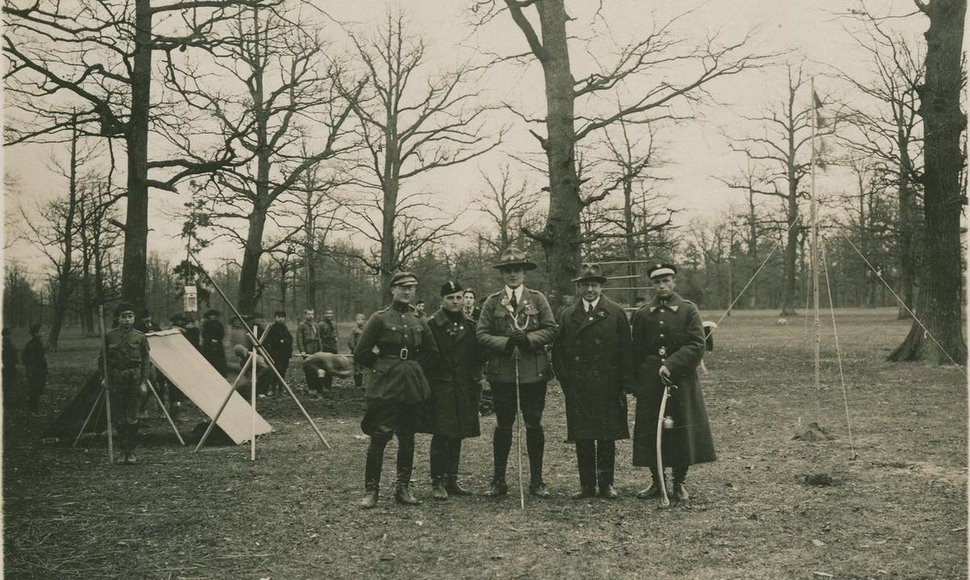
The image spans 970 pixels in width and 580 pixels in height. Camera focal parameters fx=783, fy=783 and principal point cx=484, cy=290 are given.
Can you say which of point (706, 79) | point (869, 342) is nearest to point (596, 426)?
point (706, 79)

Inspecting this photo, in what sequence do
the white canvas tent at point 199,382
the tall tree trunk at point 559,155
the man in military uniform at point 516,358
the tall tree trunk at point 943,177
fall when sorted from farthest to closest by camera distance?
the tall tree trunk at point 943,177
the tall tree trunk at point 559,155
the white canvas tent at point 199,382
the man in military uniform at point 516,358

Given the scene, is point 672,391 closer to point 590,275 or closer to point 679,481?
point 679,481

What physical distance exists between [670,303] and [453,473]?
2.65 m

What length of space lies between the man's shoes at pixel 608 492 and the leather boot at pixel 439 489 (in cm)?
146

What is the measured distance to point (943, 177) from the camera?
16.9 metres

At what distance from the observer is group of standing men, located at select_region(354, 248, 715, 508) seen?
709cm

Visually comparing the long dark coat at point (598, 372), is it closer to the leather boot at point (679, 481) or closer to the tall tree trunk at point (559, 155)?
the leather boot at point (679, 481)

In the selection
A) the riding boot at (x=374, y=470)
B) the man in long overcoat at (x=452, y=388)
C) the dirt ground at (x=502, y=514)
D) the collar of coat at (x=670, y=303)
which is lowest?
the dirt ground at (x=502, y=514)

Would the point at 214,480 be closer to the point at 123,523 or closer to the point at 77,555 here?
the point at 123,523

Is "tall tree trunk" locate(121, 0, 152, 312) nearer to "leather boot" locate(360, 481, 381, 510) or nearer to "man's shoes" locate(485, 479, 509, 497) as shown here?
"leather boot" locate(360, 481, 381, 510)

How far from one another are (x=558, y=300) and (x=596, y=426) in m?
8.31

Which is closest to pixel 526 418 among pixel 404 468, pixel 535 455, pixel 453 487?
pixel 535 455

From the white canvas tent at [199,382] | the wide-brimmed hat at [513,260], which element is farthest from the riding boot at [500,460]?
the white canvas tent at [199,382]

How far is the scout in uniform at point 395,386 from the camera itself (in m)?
7.13
